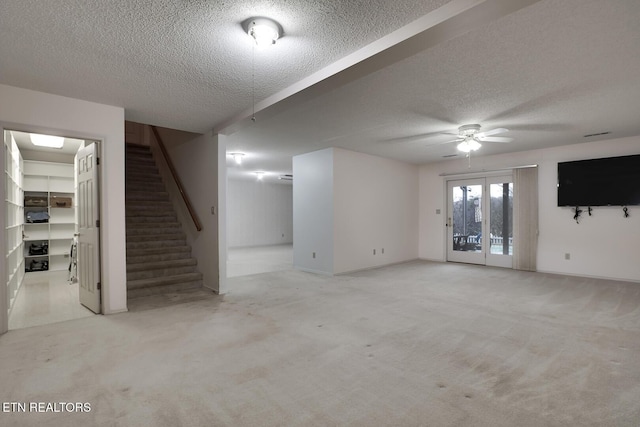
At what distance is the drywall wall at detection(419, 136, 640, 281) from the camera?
535 centimetres

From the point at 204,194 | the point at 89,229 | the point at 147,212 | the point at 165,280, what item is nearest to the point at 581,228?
the point at 204,194

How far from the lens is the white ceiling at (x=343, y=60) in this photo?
6.48ft

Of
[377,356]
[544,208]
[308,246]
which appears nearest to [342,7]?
[377,356]

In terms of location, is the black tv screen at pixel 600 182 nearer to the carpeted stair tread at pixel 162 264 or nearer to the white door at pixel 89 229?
the carpeted stair tread at pixel 162 264

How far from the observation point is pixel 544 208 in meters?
6.21

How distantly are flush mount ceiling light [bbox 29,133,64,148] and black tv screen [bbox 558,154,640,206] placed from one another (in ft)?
29.8

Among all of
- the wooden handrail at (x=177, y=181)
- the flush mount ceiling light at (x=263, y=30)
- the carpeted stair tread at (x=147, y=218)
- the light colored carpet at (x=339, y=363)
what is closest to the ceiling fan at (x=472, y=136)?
the light colored carpet at (x=339, y=363)

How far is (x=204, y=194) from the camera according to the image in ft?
16.5

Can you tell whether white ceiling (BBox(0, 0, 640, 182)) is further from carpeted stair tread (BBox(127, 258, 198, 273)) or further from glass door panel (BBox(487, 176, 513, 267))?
glass door panel (BBox(487, 176, 513, 267))

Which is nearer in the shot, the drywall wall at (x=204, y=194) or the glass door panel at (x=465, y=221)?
the drywall wall at (x=204, y=194)

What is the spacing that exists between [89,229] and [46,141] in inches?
103

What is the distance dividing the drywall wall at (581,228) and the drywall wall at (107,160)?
6.95 metres

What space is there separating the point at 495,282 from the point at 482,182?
2711 mm

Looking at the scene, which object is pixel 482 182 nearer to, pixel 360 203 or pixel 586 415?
pixel 360 203
